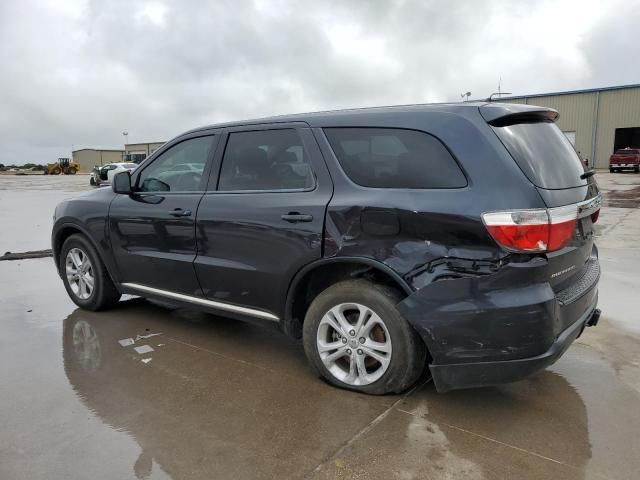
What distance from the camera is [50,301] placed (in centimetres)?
543

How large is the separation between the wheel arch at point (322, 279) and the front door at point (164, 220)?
895 mm

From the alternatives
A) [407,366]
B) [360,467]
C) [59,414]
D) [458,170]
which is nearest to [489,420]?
[407,366]

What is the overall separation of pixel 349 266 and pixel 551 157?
4.41 ft

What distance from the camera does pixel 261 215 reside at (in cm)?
349

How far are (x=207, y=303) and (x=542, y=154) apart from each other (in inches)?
100

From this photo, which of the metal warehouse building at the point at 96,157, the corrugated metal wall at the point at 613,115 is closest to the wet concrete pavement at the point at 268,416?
the corrugated metal wall at the point at 613,115

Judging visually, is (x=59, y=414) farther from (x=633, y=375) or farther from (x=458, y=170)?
(x=633, y=375)

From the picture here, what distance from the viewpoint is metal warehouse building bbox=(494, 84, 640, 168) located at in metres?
36.8

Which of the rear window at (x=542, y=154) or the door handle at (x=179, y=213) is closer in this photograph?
the rear window at (x=542, y=154)

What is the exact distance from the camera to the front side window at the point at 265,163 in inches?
136

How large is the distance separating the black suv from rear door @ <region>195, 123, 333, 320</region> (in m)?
0.01

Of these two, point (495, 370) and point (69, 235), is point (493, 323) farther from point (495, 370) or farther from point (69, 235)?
point (69, 235)

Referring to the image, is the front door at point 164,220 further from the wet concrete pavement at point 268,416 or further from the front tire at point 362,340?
the front tire at point 362,340

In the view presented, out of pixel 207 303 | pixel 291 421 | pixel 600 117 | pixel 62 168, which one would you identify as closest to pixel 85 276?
pixel 207 303
